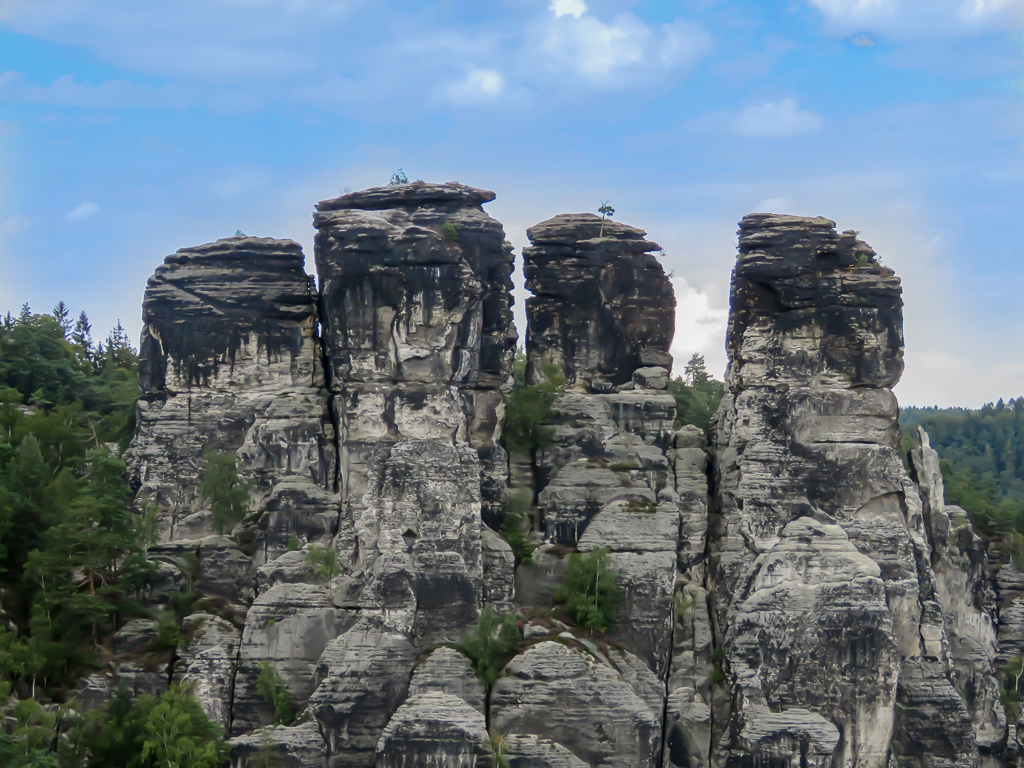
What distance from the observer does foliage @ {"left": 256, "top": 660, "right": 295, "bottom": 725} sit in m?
51.5

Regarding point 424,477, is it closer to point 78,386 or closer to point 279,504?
point 279,504

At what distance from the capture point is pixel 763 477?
56.6m

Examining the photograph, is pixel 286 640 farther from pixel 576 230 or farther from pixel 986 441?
pixel 986 441

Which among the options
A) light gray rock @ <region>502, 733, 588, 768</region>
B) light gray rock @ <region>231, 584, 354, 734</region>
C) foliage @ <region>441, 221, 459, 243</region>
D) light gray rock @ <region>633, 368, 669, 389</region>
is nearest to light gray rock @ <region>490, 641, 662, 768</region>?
light gray rock @ <region>502, 733, 588, 768</region>

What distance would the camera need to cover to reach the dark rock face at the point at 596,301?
61.4 m

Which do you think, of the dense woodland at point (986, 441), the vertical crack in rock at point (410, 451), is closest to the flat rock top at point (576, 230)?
the vertical crack in rock at point (410, 451)

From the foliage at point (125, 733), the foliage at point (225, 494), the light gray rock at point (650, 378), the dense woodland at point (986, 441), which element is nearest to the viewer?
the foliage at point (125, 733)

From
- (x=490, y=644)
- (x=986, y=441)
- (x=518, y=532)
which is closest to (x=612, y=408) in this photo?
(x=518, y=532)

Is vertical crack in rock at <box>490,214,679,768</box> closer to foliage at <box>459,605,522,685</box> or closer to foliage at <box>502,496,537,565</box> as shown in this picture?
foliage at <box>502,496,537,565</box>

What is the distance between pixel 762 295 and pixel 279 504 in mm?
20139

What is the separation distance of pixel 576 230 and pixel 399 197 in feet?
27.3

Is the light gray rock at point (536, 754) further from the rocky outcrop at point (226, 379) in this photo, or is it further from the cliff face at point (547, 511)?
the rocky outcrop at point (226, 379)

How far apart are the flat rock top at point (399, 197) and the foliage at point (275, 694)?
17.1 metres

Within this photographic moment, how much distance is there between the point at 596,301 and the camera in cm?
6150
